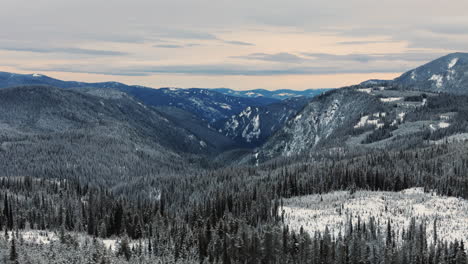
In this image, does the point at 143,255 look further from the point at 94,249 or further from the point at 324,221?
the point at 324,221

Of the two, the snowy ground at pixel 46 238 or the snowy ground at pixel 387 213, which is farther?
the snowy ground at pixel 46 238

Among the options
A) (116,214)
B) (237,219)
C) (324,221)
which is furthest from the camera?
(116,214)

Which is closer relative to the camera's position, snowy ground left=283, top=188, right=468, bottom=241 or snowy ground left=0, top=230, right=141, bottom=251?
snowy ground left=283, top=188, right=468, bottom=241

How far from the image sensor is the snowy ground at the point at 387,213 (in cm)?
16100

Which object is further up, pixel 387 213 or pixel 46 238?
pixel 387 213

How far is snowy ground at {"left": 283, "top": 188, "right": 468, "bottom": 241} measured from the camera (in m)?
161

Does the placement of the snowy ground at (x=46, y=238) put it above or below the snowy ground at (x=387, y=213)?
below

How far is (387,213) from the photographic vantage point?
17625 cm

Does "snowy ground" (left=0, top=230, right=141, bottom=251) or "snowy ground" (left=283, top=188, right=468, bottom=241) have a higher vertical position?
"snowy ground" (left=283, top=188, right=468, bottom=241)

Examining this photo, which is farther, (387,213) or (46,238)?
(387,213)

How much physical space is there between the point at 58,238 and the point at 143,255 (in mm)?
36497

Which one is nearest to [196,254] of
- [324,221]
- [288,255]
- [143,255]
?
[143,255]

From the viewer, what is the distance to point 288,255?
14262 centimetres

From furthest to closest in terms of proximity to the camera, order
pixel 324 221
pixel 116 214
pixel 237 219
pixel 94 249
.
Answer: pixel 116 214, pixel 237 219, pixel 324 221, pixel 94 249
